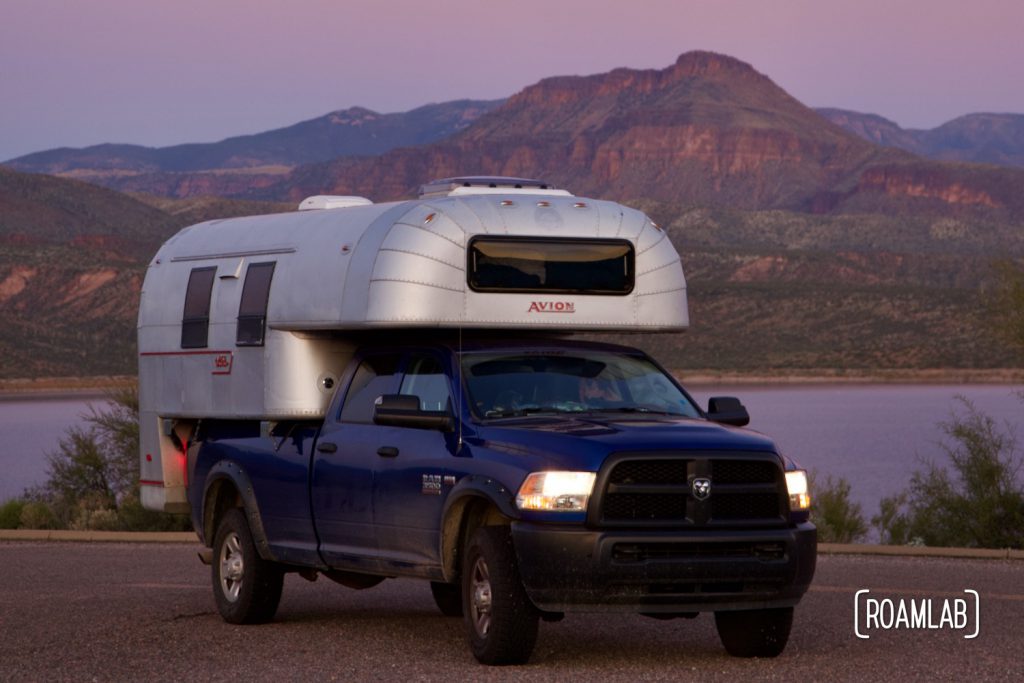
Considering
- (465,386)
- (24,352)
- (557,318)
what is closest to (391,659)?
(465,386)

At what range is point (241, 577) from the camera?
1260cm

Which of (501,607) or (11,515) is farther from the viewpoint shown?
(11,515)

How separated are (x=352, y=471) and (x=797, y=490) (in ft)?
9.71

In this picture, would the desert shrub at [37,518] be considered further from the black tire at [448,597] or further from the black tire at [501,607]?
the black tire at [501,607]

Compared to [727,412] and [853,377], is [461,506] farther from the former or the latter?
[853,377]

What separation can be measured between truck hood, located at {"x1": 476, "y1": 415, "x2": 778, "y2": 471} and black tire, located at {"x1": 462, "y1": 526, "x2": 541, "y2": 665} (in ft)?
1.78

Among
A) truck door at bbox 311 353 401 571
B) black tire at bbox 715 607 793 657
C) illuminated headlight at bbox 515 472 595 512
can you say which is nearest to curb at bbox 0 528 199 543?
truck door at bbox 311 353 401 571

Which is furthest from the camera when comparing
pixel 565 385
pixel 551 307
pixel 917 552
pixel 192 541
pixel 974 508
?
pixel 974 508

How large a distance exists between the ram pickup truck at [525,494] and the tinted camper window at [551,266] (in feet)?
1.26

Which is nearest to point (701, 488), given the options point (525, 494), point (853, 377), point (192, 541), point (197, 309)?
point (525, 494)

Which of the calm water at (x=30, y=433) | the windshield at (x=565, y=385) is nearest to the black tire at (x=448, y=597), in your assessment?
the windshield at (x=565, y=385)

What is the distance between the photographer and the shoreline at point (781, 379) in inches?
3199

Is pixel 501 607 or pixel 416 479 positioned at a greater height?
pixel 416 479

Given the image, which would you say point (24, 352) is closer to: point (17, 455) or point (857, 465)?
point (17, 455)
